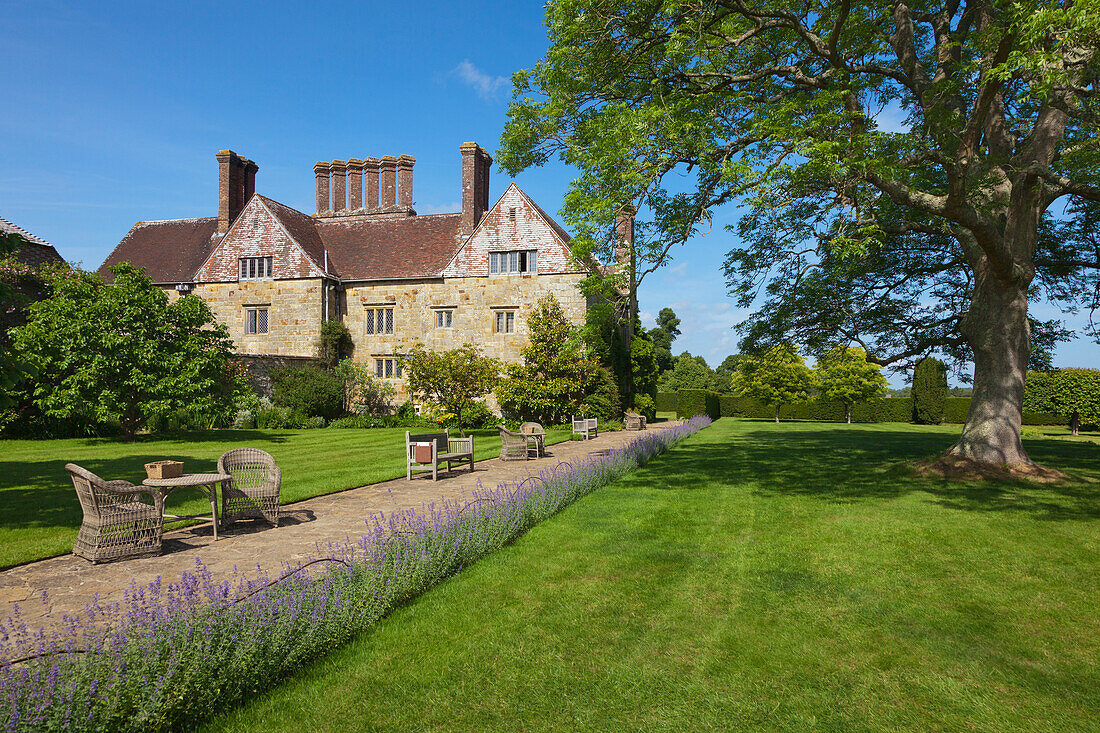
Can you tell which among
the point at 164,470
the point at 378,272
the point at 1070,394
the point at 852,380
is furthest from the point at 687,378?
the point at 164,470

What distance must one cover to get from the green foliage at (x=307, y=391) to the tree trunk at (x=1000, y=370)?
2388 centimetres

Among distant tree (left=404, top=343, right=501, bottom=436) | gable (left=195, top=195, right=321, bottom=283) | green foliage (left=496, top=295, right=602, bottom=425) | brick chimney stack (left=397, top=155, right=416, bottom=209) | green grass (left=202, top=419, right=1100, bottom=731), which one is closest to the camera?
green grass (left=202, top=419, right=1100, bottom=731)

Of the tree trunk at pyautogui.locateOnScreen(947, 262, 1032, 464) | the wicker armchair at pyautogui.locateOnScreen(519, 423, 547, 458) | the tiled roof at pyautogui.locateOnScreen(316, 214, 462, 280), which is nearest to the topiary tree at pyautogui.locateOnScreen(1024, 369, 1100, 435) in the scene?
the tree trunk at pyautogui.locateOnScreen(947, 262, 1032, 464)

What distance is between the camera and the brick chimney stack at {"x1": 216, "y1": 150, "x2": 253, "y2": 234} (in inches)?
1271

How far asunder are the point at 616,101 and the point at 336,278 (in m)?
22.1

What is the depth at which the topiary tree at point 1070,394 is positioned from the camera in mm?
31625

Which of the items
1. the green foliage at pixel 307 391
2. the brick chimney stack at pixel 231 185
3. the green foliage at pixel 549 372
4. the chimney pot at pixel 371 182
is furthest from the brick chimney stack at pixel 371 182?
the green foliage at pixel 549 372

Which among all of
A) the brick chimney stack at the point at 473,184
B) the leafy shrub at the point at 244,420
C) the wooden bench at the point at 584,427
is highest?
the brick chimney stack at the point at 473,184

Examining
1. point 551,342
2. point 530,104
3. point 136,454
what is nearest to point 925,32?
point 530,104

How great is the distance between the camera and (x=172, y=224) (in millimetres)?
35344

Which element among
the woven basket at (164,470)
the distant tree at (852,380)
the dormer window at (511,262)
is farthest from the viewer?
the distant tree at (852,380)

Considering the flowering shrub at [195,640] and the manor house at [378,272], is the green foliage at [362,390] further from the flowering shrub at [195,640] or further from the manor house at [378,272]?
the flowering shrub at [195,640]

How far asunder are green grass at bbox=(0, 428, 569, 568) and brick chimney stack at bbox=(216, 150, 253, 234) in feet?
51.3

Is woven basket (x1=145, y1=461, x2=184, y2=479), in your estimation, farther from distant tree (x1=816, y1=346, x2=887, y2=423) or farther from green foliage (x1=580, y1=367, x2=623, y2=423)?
distant tree (x1=816, y1=346, x2=887, y2=423)
